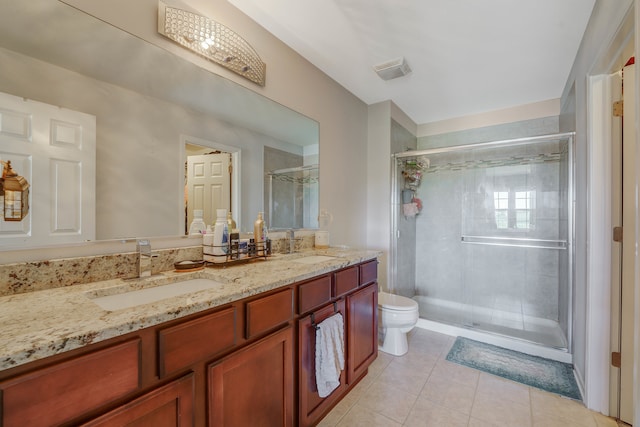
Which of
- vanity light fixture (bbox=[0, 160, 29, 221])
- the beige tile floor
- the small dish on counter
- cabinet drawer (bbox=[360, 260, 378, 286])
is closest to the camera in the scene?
vanity light fixture (bbox=[0, 160, 29, 221])

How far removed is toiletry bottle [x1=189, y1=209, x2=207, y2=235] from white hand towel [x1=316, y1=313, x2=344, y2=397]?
823 mm

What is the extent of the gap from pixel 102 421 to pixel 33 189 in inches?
33.4

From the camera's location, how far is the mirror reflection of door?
56.5 inches

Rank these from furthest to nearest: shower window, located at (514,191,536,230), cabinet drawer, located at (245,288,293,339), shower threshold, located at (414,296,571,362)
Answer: shower window, located at (514,191,536,230), shower threshold, located at (414,296,571,362), cabinet drawer, located at (245,288,293,339)

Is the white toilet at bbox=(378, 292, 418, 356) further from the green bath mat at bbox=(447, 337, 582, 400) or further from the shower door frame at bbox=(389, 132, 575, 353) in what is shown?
the shower door frame at bbox=(389, 132, 575, 353)

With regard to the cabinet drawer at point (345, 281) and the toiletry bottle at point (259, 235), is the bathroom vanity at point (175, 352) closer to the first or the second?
the cabinet drawer at point (345, 281)

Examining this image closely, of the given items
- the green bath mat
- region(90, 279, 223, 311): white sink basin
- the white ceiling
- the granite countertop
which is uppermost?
the white ceiling

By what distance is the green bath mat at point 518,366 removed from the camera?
1.91 meters

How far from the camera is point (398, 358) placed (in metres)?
2.26

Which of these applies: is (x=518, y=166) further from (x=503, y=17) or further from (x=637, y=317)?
(x=637, y=317)

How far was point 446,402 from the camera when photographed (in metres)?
1.74

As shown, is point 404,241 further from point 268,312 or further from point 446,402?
point 268,312

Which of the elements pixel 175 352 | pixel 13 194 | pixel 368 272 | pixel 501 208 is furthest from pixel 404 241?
pixel 13 194

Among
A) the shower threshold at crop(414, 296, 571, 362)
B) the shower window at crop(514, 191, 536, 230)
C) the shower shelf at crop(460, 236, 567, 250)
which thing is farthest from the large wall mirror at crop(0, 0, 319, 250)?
the shower window at crop(514, 191, 536, 230)
